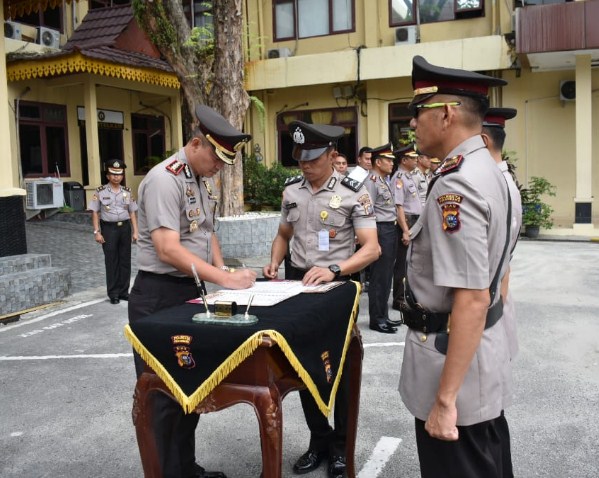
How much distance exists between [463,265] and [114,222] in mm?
6970

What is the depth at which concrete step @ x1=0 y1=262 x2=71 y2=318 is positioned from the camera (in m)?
7.11

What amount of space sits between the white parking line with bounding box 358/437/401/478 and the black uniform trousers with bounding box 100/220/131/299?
16.5 ft

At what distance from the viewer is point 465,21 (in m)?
16.1

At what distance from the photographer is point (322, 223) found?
3711 millimetres

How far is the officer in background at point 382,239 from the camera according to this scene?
6426 mm

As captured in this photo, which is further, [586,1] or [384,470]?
[586,1]

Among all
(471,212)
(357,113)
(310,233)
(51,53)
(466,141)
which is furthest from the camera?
(357,113)

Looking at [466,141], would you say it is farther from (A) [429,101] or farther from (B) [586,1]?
(B) [586,1]

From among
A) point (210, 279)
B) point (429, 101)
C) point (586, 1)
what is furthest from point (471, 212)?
point (586, 1)

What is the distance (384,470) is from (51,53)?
43.7 feet

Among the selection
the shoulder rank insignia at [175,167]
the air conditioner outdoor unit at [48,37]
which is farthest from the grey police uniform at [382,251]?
the air conditioner outdoor unit at [48,37]

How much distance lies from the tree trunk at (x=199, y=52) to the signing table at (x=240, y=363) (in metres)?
8.39

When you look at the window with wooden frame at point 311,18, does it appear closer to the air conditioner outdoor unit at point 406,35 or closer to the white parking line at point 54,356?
the air conditioner outdoor unit at point 406,35

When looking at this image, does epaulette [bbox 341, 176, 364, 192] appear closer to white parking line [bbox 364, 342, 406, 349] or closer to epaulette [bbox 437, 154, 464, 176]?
epaulette [bbox 437, 154, 464, 176]
